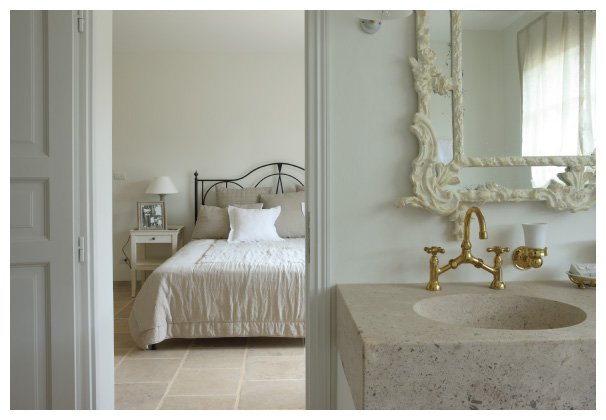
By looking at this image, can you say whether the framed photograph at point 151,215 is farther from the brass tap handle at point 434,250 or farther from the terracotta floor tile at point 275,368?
the brass tap handle at point 434,250

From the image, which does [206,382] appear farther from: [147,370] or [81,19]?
[81,19]

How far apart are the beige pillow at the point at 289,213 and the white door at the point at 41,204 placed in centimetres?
304

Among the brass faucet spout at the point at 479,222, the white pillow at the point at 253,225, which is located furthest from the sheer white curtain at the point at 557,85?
the white pillow at the point at 253,225

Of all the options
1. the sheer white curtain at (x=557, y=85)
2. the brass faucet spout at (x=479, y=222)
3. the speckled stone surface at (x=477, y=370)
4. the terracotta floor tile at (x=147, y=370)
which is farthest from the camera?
the terracotta floor tile at (x=147, y=370)

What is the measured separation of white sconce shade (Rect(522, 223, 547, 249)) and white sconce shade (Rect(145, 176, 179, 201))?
13.4ft

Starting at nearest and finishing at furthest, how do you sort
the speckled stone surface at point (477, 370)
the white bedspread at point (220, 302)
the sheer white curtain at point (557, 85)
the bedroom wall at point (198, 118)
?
the speckled stone surface at point (477, 370)
the sheer white curtain at point (557, 85)
the white bedspread at point (220, 302)
the bedroom wall at point (198, 118)

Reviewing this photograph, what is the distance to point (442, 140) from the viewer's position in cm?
148

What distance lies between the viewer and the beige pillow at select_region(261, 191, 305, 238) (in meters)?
4.57

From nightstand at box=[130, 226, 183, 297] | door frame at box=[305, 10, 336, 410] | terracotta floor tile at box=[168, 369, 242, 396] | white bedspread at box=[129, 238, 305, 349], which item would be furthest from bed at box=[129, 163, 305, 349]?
door frame at box=[305, 10, 336, 410]

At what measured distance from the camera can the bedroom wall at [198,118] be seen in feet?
16.6

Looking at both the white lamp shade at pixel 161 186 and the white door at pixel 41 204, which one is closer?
the white door at pixel 41 204

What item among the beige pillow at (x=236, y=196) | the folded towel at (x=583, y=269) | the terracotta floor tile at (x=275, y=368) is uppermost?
the beige pillow at (x=236, y=196)
